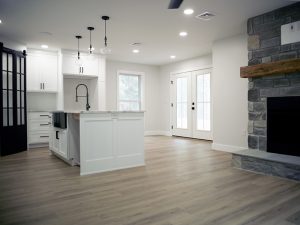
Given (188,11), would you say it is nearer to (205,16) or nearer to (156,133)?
(205,16)

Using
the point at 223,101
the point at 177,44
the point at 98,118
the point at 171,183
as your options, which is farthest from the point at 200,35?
the point at 171,183

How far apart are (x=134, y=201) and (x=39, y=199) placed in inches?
41.8

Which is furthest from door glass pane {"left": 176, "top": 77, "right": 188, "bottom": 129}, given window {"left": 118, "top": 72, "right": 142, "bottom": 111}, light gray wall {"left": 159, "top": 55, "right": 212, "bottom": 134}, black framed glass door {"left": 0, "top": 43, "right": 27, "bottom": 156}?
black framed glass door {"left": 0, "top": 43, "right": 27, "bottom": 156}

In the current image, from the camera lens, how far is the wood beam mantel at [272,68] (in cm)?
347

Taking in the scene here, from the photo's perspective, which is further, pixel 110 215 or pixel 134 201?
pixel 134 201

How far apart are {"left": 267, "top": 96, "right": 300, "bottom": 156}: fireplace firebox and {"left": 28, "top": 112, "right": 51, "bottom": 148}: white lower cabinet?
199 inches

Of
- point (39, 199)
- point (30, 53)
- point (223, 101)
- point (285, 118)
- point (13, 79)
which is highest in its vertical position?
point (30, 53)

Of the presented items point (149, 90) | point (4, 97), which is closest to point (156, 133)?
point (149, 90)

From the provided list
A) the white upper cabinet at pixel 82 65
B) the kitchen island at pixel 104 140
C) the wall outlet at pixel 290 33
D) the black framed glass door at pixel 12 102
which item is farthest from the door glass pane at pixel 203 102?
the black framed glass door at pixel 12 102

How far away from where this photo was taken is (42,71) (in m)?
6.22

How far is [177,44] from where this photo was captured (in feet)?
19.4

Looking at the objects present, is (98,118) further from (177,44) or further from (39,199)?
(177,44)

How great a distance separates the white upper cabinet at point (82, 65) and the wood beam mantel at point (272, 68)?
4.17 meters

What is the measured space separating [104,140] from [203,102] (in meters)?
4.18
